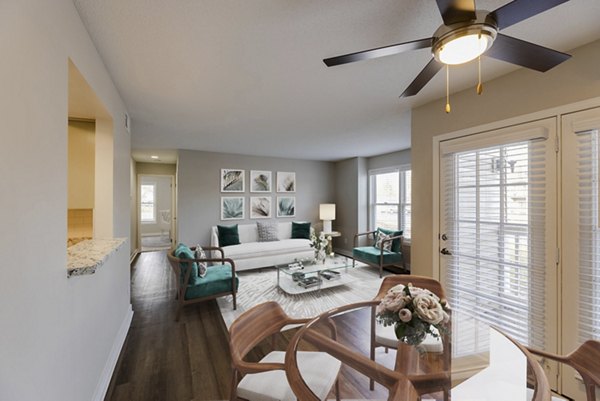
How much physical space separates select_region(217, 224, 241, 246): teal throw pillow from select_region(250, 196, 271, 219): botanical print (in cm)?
73

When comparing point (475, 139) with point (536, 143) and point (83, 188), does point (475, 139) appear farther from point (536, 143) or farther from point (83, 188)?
point (83, 188)

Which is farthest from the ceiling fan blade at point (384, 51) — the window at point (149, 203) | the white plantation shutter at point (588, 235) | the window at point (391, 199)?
the window at point (149, 203)

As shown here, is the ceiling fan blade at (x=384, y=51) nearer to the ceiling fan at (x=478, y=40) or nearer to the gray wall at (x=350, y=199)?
the ceiling fan at (x=478, y=40)

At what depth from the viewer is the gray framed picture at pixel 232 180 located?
17.6 ft

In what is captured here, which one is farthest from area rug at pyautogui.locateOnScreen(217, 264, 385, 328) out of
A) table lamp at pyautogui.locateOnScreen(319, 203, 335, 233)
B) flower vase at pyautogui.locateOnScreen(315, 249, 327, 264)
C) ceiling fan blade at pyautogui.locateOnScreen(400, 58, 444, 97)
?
ceiling fan blade at pyautogui.locateOnScreen(400, 58, 444, 97)

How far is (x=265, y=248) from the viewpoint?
4789mm

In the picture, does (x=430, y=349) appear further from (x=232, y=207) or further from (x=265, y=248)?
(x=232, y=207)

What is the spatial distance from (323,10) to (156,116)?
101 inches

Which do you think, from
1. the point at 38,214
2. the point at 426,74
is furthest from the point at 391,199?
the point at 38,214

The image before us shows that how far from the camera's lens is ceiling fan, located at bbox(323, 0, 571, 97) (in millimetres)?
958

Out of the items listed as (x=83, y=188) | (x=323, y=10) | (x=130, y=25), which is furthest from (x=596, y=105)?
(x=83, y=188)

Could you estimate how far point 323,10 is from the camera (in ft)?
4.25

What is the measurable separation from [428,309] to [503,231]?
1426 mm

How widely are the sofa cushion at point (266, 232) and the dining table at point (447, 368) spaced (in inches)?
154
